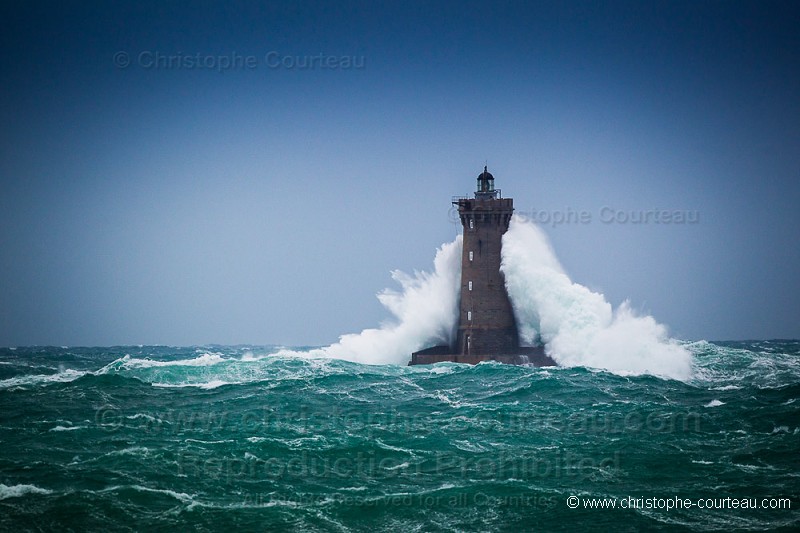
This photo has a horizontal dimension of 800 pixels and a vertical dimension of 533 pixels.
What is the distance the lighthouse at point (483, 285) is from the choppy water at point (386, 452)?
26.8 ft

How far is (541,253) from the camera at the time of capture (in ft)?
131

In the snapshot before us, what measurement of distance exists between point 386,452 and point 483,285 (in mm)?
20766

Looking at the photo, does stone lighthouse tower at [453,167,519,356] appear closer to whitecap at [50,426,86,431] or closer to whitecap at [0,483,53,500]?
A: whitecap at [50,426,86,431]

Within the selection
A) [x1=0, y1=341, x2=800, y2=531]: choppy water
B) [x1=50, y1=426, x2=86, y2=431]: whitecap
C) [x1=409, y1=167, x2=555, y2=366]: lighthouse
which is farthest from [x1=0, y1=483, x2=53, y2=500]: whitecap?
[x1=409, y1=167, x2=555, y2=366]: lighthouse

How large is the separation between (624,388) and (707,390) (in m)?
3.08

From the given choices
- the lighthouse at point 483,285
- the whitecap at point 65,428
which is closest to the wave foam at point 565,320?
the lighthouse at point 483,285

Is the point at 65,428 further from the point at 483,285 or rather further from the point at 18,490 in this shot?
the point at 483,285

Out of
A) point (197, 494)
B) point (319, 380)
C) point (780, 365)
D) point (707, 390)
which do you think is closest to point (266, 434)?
point (197, 494)

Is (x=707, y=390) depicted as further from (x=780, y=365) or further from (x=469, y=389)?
(x=780, y=365)

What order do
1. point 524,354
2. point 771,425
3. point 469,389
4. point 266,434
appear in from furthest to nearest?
1. point 524,354
2. point 469,389
3. point 771,425
4. point 266,434

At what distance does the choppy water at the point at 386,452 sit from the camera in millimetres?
14750

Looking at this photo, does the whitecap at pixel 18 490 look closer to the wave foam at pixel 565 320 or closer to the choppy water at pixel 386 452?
the choppy water at pixel 386 452

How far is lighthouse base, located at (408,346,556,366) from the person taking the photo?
3700cm

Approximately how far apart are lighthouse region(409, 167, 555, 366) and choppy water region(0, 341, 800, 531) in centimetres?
816
